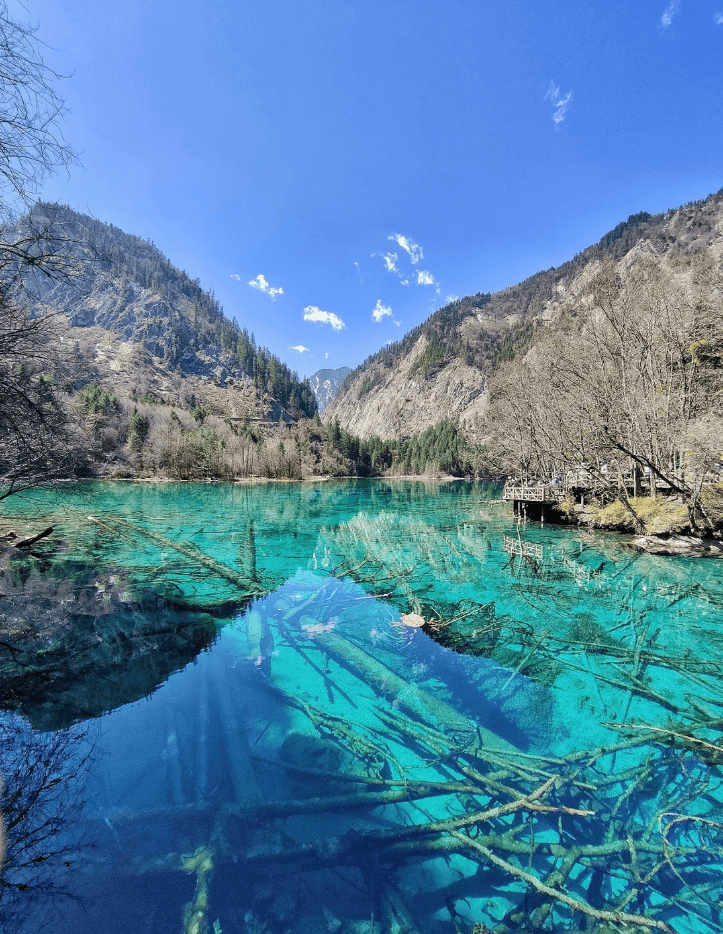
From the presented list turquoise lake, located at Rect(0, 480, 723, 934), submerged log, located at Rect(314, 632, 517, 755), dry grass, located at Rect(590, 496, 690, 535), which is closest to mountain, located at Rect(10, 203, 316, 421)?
dry grass, located at Rect(590, 496, 690, 535)

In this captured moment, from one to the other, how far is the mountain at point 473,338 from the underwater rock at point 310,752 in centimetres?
10828

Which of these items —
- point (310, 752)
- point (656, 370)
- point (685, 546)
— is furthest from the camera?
point (656, 370)

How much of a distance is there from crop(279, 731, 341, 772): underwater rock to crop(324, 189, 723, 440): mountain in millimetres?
108282

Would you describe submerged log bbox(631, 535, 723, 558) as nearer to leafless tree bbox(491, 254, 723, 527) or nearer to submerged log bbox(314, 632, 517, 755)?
leafless tree bbox(491, 254, 723, 527)

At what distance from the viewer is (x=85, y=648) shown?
7.04 metres

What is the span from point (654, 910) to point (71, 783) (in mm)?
5628

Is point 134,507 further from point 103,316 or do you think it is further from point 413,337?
point 413,337

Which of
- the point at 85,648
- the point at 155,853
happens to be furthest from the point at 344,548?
the point at 155,853

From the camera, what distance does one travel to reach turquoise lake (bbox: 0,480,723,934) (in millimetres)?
2885

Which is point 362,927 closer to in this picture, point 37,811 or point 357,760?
point 357,760

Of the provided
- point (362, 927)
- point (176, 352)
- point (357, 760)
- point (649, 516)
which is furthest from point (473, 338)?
point (362, 927)

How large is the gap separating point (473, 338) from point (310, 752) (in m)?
163

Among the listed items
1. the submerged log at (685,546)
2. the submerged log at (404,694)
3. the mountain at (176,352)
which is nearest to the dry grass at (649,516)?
the submerged log at (685,546)

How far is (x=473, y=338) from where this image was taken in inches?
5901
